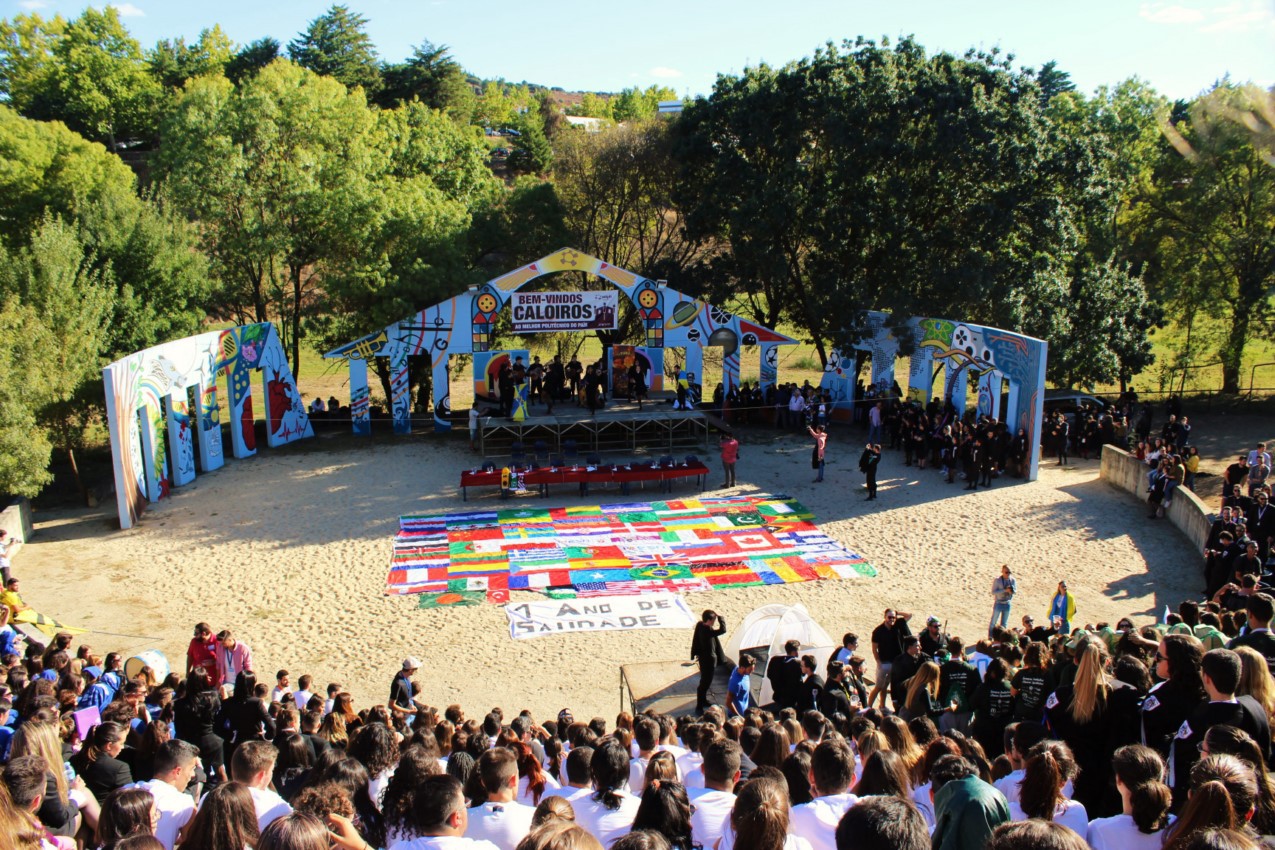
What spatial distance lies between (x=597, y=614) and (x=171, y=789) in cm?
1074

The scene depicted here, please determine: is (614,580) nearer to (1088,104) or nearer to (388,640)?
(388,640)

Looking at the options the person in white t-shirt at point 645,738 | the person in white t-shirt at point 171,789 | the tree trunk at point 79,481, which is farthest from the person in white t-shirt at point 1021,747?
the tree trunk at point 79,481

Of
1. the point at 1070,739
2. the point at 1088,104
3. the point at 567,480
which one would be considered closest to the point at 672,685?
the point at 1070,739

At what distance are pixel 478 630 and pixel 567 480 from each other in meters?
7.56

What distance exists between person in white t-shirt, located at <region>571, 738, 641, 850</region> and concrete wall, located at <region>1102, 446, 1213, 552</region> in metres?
15.5

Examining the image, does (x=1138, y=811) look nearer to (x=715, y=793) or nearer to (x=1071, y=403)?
(x=715, y=793)

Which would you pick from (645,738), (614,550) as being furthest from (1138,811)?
(614,550)

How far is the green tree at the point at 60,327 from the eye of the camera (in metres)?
20.8

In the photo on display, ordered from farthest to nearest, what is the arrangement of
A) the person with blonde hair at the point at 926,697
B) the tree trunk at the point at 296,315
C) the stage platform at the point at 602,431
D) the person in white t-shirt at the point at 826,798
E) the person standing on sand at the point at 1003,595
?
1. the tree trunk at the point at 296,315
2. the stage platform at the point at 602,431
3. the person standing on sand at the point at 1003,595
4. the person with blonde hair at the point at 926,697
5. the person in white t-shirt at the point at 826,798

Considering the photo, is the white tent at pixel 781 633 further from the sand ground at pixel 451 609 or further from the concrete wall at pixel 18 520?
the concrete wall at pixel 18 520

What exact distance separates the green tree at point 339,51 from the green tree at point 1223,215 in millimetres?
45141

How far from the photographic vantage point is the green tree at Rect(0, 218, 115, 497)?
20844mm

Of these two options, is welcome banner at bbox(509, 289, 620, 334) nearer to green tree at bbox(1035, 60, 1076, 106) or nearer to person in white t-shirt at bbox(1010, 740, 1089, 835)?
person in white t-shirt at bbox(1010, 740, 1089, 835)

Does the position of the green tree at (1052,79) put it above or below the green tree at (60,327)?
above
